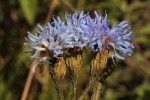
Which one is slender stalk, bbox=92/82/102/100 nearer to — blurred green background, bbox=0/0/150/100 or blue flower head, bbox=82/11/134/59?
blue flower head, bbox=82/11/134/59

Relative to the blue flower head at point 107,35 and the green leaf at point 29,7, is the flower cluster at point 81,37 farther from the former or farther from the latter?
the green leaf at point 29,7

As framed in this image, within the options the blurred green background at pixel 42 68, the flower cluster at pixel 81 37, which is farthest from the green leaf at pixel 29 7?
the flower cluster at pixel 81 37

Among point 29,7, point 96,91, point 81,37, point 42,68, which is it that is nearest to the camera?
point 81,37

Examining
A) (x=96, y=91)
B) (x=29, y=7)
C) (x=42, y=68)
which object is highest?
(x=29, y=7)

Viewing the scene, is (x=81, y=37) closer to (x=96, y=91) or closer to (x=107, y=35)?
(x=107, y=35)

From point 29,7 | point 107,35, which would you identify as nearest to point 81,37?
point 107,35

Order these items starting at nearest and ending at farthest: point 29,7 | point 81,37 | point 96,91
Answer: point 81,37
point 96,91
point 29,7

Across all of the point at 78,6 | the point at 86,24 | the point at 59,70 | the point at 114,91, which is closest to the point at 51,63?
the point at 59,70

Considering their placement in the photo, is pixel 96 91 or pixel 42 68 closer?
pixel 96 91
